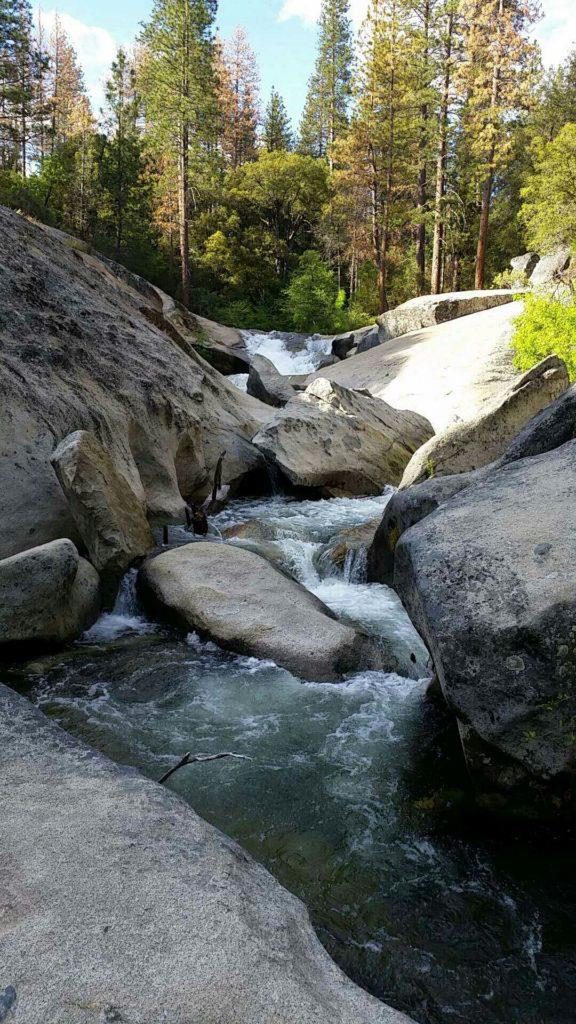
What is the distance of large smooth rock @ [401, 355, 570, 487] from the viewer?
32.8ft

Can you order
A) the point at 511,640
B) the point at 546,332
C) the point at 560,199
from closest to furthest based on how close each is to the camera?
the point at 511,640, the point at 546,332, the point at 560,199

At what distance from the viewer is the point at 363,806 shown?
430cm

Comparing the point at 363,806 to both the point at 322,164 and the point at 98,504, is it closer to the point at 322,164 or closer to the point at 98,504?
the point at 98,504

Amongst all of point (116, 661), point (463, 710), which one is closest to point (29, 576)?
point (116, 661)

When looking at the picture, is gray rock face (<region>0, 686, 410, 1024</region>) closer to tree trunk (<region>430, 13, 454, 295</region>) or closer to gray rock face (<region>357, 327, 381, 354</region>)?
gray rock face (<region>357, 327, 381, 354</region>)

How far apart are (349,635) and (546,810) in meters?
2.90

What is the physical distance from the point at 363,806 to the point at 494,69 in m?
30.3

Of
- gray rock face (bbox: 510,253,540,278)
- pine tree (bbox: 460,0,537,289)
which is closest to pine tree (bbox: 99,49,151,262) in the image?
pine tree (bbox: 460,0,537,289)

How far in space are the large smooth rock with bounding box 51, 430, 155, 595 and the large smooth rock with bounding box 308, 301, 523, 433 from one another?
10970 millimetres

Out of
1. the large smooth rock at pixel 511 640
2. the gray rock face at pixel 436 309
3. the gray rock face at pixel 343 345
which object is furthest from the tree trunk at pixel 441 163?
the large smooth rock at pixel 511 640

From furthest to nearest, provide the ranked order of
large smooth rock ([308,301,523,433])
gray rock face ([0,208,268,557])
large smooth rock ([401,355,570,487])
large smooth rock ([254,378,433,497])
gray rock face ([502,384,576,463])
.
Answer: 1. large smooth rock ([308,301,523,433])
2. large smooth rock ([254,378,433,497])
3. large smooth rock ([401,355,570,487])
4. gray rock face ([0,208,268,557])
5. gray rock face ([502,384,576,463])

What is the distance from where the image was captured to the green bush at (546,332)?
46.6 feet

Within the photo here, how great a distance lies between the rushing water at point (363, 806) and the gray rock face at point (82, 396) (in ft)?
7.05

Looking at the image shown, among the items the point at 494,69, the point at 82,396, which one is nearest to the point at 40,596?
the point at 82,396
